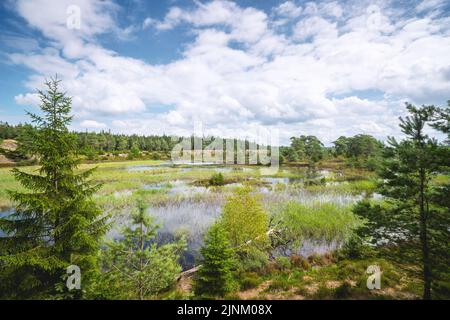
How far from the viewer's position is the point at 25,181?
6551 mm

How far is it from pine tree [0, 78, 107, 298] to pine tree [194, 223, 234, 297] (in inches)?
174

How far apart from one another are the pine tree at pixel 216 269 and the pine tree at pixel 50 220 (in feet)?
14.5

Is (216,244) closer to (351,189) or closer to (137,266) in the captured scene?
(137,266)

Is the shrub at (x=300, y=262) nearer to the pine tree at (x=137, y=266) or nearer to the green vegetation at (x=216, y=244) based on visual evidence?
the green vegetation at (x=216, y=244)

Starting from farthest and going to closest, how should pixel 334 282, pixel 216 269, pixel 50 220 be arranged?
pixel 334 282
pixel 216 269
pixel 50 220

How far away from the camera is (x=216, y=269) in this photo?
30.5ft

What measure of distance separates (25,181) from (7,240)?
6.00 feet

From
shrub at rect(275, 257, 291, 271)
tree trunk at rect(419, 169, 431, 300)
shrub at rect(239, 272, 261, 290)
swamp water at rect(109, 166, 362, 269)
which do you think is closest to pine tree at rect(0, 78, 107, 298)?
swamp water at rect(109, 166, 362, 269)

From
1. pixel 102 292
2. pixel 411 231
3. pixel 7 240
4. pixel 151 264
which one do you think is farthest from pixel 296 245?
pixel 7 240

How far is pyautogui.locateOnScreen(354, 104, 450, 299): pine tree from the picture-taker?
7539 mm

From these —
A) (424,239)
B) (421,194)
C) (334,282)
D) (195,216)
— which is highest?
(421,194)

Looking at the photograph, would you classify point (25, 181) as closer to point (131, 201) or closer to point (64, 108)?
point (64, 108)

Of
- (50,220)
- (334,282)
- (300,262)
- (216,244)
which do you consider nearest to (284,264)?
(300,262)

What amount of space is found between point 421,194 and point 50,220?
1290cm
